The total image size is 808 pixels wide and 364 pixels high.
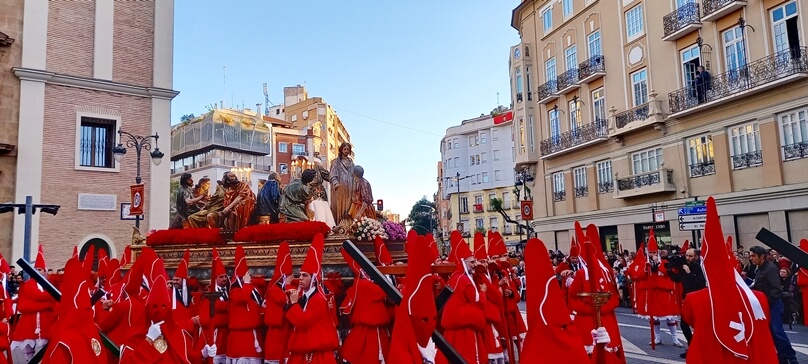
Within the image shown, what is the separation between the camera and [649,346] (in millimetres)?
11484

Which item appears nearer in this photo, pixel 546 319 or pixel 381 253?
pixel 546 319

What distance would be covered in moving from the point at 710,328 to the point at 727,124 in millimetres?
20161

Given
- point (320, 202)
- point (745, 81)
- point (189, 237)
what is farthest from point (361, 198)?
point (745, 81)

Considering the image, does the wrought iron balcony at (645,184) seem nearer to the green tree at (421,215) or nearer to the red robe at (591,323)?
the red robe at (591,323)

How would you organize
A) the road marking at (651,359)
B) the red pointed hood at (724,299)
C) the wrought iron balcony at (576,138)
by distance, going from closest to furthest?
the red pointed hood at (724,299), the road marking at (651,359), the wrought iron balcony at (576,138)

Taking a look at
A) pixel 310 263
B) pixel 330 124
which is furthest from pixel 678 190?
pixel 330 124

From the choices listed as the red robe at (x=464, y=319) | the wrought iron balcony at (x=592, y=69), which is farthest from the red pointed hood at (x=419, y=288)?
the wrought iron balcony at (x=592, y=69)

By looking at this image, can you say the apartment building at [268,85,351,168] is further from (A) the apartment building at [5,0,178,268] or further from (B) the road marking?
(B) the road marking

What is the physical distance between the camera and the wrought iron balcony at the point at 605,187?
2814 centimetres

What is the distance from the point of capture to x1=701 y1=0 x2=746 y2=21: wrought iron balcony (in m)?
21.1

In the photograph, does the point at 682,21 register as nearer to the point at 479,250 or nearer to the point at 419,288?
the point at 479,250

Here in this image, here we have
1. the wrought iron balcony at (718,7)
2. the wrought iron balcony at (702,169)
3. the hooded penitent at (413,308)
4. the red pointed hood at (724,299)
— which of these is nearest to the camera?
the red pointed hood at (724,299)

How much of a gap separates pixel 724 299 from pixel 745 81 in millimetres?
19635

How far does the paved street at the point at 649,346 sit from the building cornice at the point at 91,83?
1932 cm
